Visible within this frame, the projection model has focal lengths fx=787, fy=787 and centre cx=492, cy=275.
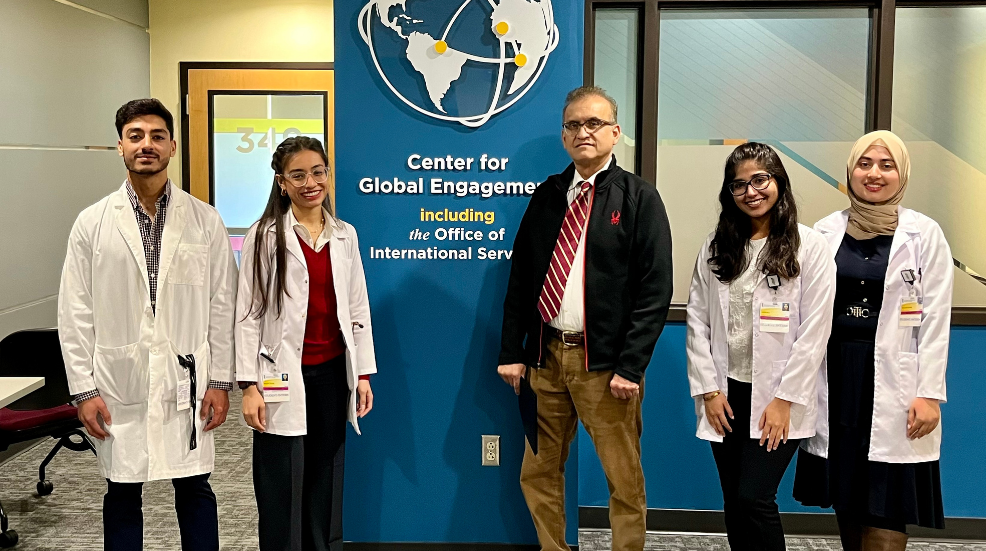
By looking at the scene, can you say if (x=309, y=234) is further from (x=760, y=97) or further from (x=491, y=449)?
(x=760, y=97)

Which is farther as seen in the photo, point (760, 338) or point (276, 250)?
point (276, 250)

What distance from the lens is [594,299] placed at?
7.98 feet

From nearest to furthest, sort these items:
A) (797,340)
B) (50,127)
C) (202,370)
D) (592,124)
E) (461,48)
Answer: (797,340)
(202,370)
(592,124)
(461,48)
(50,127)

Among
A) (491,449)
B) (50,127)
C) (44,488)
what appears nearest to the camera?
(491,449)

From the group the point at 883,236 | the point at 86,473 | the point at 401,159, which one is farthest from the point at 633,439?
the point at 86,473

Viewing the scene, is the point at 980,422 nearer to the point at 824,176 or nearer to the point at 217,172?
the point at 824,176

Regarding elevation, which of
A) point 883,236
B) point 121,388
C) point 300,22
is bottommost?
point 121,388

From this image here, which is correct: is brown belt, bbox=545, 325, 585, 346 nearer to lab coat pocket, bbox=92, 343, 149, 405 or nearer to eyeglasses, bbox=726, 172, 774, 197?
eyeglasses, bbox=726, 172, 774, 197

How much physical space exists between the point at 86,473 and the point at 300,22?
11.4 ft

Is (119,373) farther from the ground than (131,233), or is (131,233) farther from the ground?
(131,233)

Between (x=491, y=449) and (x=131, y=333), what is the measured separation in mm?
1353

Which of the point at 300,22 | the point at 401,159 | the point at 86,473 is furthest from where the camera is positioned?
the point at 300,22

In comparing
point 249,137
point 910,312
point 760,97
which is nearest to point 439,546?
point 910,312

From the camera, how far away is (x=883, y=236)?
2.37m
